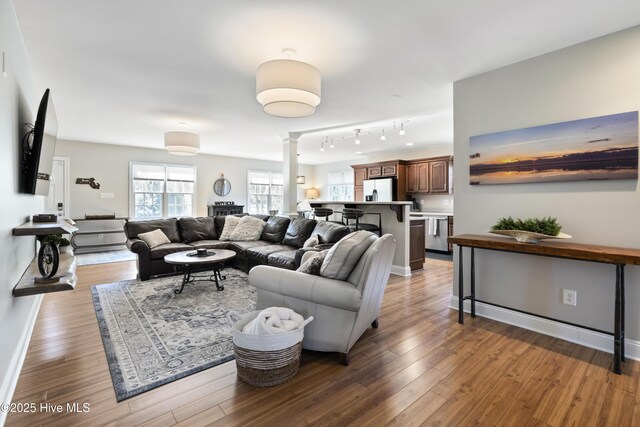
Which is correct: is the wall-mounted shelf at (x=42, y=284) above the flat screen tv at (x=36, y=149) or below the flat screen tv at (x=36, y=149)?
below

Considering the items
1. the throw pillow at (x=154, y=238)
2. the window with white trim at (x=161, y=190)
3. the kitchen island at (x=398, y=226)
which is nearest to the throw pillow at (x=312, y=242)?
the kitchen island at (x=398, y=226)

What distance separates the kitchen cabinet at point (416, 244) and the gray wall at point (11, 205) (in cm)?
460

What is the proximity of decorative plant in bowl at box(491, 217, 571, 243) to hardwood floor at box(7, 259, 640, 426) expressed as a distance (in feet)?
2.90

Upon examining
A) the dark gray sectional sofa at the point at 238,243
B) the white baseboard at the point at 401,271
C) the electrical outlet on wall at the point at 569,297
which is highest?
the dark gray sectional sofa at the point at 238,243

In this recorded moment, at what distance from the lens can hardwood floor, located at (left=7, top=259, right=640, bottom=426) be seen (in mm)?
1680

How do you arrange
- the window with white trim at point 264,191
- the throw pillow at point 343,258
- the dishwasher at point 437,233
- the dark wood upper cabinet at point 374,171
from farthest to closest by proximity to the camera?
the window with white trim at point 264,191 → the dark wood upper cabinet at point 374,171 → the dishwasher at point 437,233 → the throw pillow at point 343,258

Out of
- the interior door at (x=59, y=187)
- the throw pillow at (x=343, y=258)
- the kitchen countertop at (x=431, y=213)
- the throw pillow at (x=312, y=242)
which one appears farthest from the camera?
the kitchen countertop at (x=431, y=213)

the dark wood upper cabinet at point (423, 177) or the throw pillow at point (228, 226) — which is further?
the dark wood upper cabinet at point (423, 177)

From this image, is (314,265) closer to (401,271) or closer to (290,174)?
(401,271)

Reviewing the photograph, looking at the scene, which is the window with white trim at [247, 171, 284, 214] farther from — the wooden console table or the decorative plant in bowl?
the decorative plant in bowl

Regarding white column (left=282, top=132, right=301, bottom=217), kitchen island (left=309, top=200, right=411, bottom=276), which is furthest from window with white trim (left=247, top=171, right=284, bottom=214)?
kitchen island (left=309, top=200, right=411, bottom=276)

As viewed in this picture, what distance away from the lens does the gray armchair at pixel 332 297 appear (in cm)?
215

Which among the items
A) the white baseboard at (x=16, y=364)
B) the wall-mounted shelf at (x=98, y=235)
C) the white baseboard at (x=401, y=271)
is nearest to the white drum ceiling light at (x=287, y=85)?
the white baseboard at (x=16, y=364)

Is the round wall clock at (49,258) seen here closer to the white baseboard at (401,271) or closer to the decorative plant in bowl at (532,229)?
the decorative plant in bowl at (532,229)
